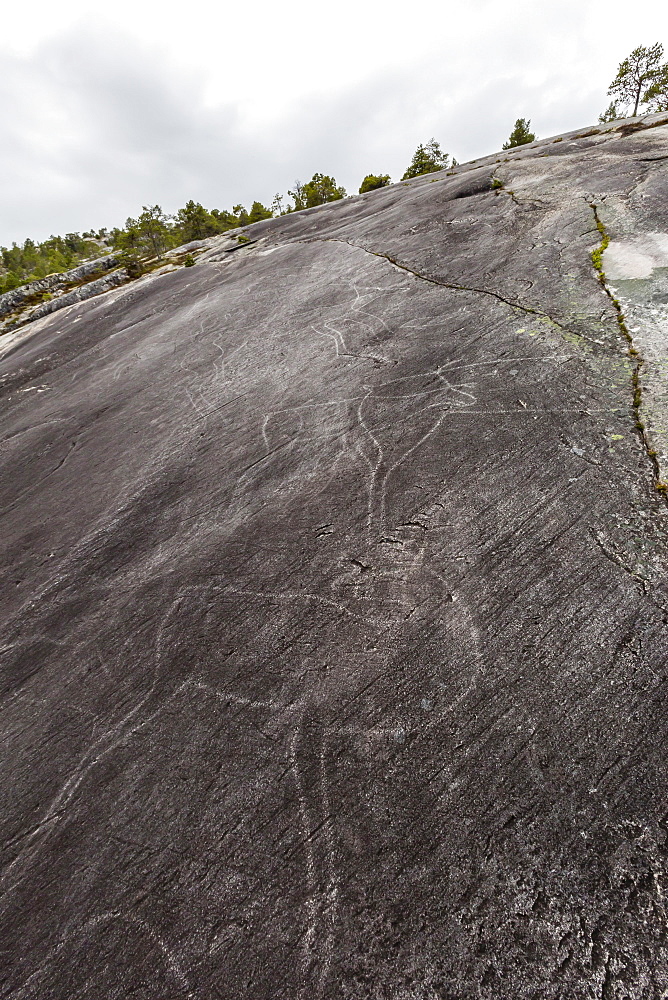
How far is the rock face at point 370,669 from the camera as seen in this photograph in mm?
1993

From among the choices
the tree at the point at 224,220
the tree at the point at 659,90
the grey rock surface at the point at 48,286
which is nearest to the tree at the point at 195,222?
the tree at the point at 224,220

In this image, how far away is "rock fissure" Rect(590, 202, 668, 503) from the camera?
3.20 meters

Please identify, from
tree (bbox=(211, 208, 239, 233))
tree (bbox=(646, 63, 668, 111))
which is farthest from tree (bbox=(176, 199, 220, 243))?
tree (bbox=(646, 63, 668, 111))

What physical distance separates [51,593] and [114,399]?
12.7 ft

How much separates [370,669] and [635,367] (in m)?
3.65

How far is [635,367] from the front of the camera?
3.99m

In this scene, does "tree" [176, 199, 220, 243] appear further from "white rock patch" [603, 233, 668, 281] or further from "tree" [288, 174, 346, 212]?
"white rock patch" [603, 233, 668, 281]

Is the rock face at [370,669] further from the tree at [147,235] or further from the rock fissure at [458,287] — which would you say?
the tree at [147,235]

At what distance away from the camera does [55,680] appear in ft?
11.3

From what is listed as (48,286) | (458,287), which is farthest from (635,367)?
(48,286)

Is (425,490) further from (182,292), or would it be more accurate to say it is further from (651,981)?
(182,292)

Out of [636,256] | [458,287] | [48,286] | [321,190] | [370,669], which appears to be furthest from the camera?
[321,190]

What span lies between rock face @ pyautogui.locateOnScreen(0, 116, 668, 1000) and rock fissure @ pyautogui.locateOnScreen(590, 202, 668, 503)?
3cm

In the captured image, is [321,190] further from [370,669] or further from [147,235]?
A: [370,669]
